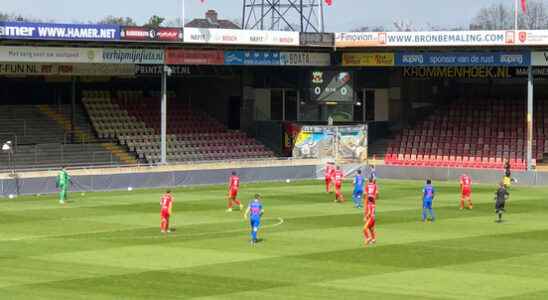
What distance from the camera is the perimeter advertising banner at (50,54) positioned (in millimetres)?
57938

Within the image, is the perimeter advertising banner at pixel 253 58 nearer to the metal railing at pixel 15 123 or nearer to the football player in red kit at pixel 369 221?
the metal railing at pixel 15 123

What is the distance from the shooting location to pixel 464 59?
67250 mm

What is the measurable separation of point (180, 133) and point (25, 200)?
20.8 meters

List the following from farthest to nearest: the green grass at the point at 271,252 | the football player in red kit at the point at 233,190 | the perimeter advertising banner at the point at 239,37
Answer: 1. the perimeter advertising banner at the point at 239,37
2. the football player in red kit at the point at 233,190
3. the green grass at the point at 271,252

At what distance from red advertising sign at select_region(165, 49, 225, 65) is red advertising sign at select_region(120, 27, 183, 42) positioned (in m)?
1.47

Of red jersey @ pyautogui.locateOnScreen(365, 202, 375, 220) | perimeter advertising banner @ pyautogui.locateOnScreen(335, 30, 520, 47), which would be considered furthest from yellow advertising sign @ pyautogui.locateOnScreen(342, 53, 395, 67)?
red jersey @ pyautogui.locateOnScreen(365, 202, 375, 220)

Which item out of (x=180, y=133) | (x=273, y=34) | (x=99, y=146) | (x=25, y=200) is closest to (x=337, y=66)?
(x=273, y=34)

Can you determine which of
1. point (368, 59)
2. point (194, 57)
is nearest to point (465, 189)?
point (194, 57)

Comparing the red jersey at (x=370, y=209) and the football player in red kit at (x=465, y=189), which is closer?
the red jersey at (x=370, y=209)

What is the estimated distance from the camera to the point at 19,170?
5850 centimetres

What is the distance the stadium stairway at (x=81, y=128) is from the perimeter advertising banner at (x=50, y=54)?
6007mm

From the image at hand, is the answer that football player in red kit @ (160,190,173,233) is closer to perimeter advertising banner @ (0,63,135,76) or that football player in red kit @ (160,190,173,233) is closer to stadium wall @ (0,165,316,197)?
stadium wall @ (0,165,316,197)

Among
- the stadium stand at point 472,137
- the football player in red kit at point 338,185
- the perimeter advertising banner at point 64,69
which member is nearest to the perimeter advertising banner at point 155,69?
the perimeter advertising banner at point 64,69

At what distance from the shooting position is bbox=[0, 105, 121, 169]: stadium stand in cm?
6159
